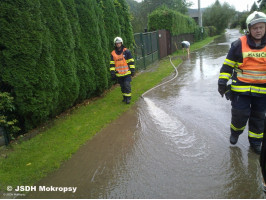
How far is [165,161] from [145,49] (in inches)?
416

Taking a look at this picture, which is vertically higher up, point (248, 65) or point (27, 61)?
point (27, 61)

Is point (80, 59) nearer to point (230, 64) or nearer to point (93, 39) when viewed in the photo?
point (93, 39)

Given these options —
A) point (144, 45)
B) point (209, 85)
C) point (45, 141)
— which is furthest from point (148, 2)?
point (45, 141)

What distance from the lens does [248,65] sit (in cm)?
356

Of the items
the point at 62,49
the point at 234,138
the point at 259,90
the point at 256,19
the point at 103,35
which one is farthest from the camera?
the point at 103,35

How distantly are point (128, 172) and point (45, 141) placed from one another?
7.04 feet

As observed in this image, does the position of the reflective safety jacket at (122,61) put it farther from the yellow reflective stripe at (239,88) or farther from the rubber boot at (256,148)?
the rubber boot at (256,148)

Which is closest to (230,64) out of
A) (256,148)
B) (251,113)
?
(251,113)

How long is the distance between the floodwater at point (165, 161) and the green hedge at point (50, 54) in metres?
1.54

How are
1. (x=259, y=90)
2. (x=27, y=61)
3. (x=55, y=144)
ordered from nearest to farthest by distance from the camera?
(x=259, y=90), (x=55, y=144), (x=27, y=61)

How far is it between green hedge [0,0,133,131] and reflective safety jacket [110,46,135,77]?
823mm

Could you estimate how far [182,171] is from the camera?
3406 millimetres

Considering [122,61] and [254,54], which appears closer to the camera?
[254,54]

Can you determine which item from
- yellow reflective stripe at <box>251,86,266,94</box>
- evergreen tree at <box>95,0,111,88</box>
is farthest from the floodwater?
evergreen tree at <box>95,0,111,88</box>
